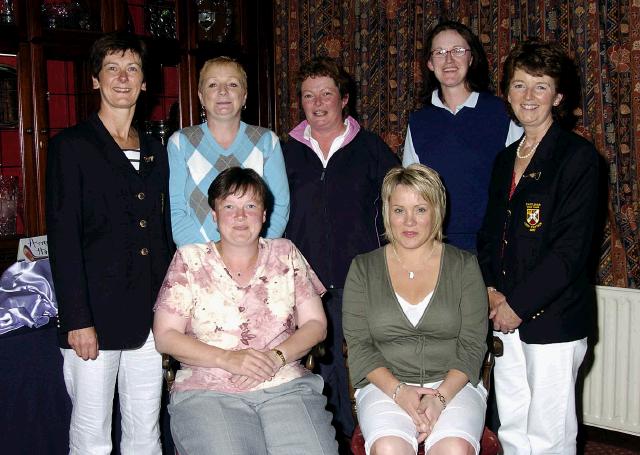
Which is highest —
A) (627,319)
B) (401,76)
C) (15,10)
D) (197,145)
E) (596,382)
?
(15,10)

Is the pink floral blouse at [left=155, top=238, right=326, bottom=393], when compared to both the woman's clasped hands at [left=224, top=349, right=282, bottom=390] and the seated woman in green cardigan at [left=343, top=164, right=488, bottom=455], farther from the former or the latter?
the seated woman in green cardigan at [left=343, top=164, right=488, bottom=455]

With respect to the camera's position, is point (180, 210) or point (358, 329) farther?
point (180, 210)

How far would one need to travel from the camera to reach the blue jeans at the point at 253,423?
200 centimetres

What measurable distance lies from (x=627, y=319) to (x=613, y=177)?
25.1 inches

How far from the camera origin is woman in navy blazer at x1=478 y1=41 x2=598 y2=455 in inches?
85.0

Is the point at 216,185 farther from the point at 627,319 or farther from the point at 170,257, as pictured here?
the point at 627,319

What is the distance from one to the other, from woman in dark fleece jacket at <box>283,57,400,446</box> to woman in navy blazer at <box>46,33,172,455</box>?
0.65 metres

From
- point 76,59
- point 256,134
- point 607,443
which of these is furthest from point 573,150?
point 76,59

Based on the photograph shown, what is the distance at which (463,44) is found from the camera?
272 cm

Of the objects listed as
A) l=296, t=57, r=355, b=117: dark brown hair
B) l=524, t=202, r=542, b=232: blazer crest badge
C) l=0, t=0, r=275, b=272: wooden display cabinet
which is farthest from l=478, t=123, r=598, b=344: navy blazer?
l=0, t=0, r=275, b=272: wooden display cabinet

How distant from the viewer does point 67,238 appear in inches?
83.3

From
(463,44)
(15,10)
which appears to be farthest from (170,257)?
(15,10)

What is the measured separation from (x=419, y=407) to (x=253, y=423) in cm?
50

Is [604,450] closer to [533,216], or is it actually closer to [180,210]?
[533,216]
